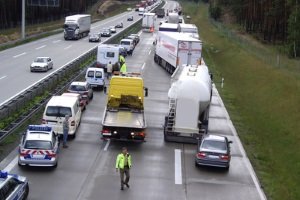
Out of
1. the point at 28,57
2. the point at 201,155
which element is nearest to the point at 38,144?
the point at 201,155

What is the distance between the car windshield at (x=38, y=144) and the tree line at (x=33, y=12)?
81.0m

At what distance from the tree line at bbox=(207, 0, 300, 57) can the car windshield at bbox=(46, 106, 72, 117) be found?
42.0m

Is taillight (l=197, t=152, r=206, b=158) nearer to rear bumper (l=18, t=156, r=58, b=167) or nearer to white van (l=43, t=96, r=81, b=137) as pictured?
rear bumper (l=18, t=156, r=58, b=167)

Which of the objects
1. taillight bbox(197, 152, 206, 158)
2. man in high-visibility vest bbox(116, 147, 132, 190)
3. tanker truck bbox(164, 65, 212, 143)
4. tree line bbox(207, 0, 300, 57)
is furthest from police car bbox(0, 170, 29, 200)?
tree line bbox(207, 0, 300, 57)

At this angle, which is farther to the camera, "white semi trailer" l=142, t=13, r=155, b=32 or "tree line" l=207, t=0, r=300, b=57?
"white semi trailer" l=142, t=13, r=155, b=32

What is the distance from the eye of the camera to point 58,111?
26.8 m

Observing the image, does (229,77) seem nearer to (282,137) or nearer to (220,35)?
(282,137)

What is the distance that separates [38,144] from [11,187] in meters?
5.16

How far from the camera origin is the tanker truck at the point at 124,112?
→ 26.5 m

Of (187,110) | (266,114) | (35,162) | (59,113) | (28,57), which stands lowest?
(28,57)

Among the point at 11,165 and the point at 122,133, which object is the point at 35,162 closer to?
the point at 11,165

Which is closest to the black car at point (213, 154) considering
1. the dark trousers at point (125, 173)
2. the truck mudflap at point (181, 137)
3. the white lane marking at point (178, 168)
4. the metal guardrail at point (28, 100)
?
the white lane marking at point (178, 168)

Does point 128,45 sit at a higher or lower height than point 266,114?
higher

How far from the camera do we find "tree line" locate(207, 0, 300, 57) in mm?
65688
